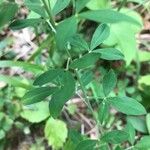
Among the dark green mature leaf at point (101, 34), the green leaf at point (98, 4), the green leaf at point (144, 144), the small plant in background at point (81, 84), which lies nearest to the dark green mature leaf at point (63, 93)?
the small plant in background at point (81, 84)

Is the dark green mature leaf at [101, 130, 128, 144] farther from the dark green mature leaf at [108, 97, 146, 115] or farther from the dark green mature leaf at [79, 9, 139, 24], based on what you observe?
the dark green mature leaf at [79, 9, 139, 24]

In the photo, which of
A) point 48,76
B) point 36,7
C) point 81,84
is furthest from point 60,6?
point 81,84

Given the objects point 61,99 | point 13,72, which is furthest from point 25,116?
point 61,99

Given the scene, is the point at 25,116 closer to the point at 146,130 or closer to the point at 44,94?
the point at 146,130

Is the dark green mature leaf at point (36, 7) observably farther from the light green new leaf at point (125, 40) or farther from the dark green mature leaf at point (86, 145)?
the light green new leaf at point (125, 40)

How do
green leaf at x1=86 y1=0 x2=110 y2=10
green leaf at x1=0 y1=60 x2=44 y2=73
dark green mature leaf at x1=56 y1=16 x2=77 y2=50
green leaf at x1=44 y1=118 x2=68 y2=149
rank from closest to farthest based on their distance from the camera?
dark green mature leaf at x1=56 y1=16 x2=77 y2=50, green leaf at x1=0 y1=60 x2=44 y2=73, green leaf at x1=44 y1=118 x2=68 y2=149, green leaf at x1=86 y1=0 x2=110 y2=10

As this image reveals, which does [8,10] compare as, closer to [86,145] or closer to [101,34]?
[101,34]

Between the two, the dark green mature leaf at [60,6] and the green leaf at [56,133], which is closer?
the dark green mature leaf at [60,6]

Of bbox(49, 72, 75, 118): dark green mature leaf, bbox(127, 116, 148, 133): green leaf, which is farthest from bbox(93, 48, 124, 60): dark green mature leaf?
bbox(127, 116, 148, 133): green leaf
